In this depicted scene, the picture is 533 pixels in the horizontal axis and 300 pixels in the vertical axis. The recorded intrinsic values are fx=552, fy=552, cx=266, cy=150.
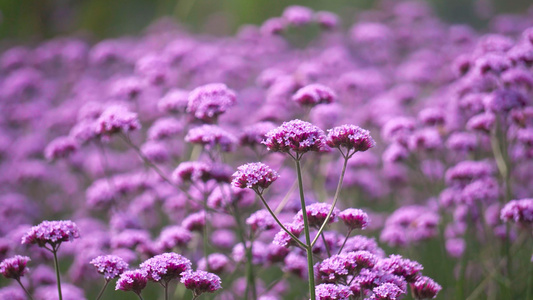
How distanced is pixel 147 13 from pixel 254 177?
13.9 m

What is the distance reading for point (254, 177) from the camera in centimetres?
273

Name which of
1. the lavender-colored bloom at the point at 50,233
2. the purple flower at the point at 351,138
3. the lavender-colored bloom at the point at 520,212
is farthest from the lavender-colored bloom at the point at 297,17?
the lavender-colored bloom at the point at 50,233

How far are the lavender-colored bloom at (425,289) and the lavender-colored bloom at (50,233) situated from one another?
1807 mm

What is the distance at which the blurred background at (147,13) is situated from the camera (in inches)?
509

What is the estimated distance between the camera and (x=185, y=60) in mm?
6961

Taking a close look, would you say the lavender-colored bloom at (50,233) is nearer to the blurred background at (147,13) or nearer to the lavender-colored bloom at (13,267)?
the lavender-colored bloom at (13,267)

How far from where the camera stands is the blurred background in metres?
12.9

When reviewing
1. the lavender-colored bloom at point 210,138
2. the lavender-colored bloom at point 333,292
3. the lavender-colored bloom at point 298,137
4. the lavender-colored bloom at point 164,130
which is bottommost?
the lavender-colored bloom at point 333,292

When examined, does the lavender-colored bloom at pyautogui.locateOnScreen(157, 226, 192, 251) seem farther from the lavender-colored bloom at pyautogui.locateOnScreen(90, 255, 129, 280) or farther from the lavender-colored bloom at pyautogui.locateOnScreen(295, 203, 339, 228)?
the lavender-colored bloom at pyautogui.locateOnScreen(295, 203, 339, 228)

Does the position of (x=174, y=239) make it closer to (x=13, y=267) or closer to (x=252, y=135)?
(x=252, y=135)

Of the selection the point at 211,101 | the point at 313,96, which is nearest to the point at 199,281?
the point at 211,101

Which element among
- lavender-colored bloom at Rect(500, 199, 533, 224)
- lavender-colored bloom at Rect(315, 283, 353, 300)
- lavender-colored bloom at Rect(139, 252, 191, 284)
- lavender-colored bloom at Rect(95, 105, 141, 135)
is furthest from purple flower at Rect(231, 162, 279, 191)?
lavender-colored bloom at Rect(500, 199, 533, 224)

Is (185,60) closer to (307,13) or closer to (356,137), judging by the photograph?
(307,13)

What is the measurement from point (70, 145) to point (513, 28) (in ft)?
21.8
